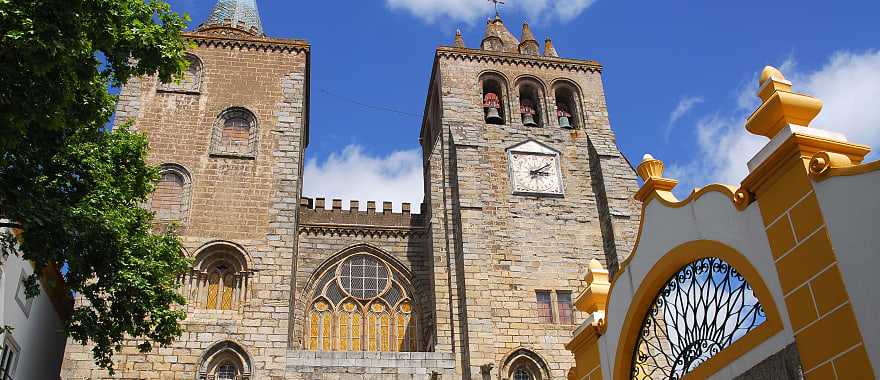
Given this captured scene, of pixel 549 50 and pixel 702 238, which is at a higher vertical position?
pixel 549 50

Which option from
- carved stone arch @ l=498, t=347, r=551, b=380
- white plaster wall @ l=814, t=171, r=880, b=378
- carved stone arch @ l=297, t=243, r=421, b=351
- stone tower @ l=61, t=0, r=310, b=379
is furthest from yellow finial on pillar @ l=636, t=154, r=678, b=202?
carved stone arch @ l=297, t=243, r=421, b=351

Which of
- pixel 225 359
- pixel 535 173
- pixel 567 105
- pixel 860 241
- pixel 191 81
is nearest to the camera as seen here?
pixel 860 241

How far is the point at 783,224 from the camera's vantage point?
6.42m

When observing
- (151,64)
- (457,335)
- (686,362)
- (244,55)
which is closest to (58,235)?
(151,64)

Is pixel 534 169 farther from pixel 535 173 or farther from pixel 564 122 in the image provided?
pixel 564 122

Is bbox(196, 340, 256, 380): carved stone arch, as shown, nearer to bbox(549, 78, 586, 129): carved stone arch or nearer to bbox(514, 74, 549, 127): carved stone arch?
bbox(514, 74, 549, 127): carved stone arch

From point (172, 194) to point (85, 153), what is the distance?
27.6 ft

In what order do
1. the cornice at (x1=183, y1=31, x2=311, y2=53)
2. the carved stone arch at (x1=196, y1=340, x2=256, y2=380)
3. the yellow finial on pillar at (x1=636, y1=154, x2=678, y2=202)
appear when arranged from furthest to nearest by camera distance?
the cornice at (x1=183, y1=31, x2=311, y2=53) → the carved stone arch at (x1=196, y1=340, x2=256, y2=380) → the yellow finial on pillar at (x1=636, y1=154, x2=678, y2=202)

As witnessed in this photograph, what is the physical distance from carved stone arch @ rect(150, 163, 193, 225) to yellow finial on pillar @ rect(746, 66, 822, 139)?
49.1 ft

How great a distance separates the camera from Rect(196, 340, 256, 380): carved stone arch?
1675 centimetres

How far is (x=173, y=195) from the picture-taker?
19.4 meters

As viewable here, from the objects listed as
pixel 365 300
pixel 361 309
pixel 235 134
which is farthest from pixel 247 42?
pixel 361 309

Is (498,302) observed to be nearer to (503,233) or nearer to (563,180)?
(503,233)

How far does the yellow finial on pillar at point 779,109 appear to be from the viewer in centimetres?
652
